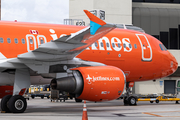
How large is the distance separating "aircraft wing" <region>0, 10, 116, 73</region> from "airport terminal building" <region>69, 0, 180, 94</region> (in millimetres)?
22793

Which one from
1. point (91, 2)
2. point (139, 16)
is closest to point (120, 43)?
point (91, 2)

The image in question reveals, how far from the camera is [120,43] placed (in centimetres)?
1672

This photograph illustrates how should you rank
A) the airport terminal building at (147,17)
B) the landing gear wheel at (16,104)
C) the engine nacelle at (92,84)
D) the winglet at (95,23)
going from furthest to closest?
the airport terminal building at (147,17) < the landing gear wheel at (16,104) < the engine nacelle at (92,84) < the winglet at (95,23)

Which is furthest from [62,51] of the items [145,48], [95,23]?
[145,48]

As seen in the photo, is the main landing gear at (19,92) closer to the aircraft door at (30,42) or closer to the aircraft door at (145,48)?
the aircraft door at (30,42)

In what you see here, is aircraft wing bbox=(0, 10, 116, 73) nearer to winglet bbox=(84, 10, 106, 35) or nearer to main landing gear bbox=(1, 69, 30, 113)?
winglet bbox=(84, 10, 106, 35)

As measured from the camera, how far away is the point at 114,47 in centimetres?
1644

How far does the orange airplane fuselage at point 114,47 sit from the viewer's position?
14.2 meters

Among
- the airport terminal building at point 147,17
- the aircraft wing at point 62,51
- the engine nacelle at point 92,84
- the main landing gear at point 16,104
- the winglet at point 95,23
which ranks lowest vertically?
the main landing gear at point 16,104

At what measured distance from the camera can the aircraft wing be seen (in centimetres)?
1080

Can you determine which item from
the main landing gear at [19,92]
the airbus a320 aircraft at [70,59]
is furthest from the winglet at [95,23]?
the main landing gear at [19,92]

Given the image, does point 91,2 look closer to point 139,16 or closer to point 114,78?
point 139,16

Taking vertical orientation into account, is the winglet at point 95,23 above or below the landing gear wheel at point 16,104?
above

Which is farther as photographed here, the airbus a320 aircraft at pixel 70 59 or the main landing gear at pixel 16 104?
the main landing gear at pixel 16 104
